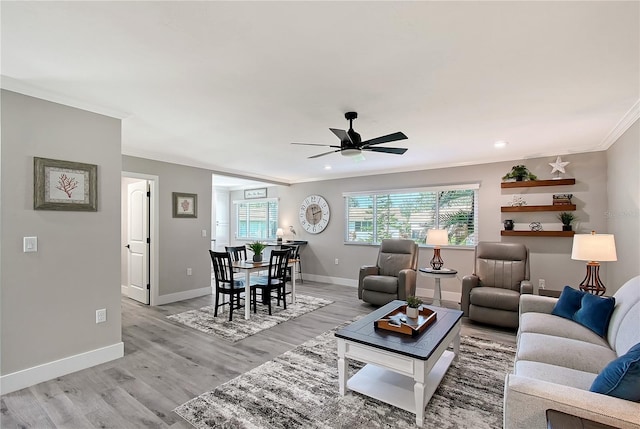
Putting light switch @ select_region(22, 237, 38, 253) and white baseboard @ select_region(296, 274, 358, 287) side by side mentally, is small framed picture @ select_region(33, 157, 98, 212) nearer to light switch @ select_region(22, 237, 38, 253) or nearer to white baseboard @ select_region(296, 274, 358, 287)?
light switch @ select_region(22, 237, 38, 253)

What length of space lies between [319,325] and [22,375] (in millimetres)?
2909

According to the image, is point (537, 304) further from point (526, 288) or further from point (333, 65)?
point (333, 65)

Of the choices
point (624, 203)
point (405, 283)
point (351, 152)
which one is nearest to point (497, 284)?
point (405, 283)

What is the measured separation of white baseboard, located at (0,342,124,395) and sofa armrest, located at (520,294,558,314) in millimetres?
4123

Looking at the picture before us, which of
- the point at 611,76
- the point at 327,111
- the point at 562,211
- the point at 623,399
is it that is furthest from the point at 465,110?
the point at 562,211

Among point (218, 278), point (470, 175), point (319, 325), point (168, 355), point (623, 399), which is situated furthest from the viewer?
point (470, 175)

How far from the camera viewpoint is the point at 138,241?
5.17 metres

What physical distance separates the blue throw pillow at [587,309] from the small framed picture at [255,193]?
6.81m

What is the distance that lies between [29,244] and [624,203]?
607 cm

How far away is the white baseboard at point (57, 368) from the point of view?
7.82 feet

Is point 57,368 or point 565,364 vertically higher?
point 565,364

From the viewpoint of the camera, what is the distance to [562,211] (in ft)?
14.5

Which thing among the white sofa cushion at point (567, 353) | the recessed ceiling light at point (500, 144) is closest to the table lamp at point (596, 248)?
the white sofa cushion at point (567, 353)

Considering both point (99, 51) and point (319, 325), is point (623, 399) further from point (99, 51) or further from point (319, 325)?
point (99, 51)
